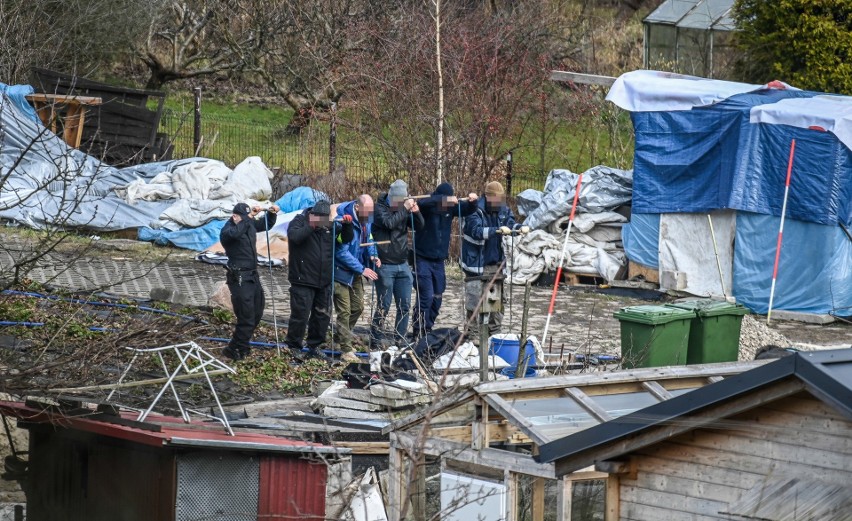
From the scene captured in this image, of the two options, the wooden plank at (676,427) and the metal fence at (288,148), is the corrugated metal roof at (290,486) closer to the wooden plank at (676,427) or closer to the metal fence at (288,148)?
the wooden plank at (676,427)

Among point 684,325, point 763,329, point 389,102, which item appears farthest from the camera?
point 389,102

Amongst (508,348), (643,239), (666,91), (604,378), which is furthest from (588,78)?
(604,378)

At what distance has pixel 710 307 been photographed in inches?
527

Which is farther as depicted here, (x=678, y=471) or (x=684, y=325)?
(x=684, y=325)

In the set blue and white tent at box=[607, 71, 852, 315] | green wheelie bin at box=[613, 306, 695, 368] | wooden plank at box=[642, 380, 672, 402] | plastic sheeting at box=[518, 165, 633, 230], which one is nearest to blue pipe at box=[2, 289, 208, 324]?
green wheelie bin at box=[613, 306, 695, 368]

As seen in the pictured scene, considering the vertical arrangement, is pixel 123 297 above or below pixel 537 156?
below

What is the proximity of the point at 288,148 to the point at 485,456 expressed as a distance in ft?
57.2

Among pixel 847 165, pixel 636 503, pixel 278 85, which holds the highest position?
pixel 278 85

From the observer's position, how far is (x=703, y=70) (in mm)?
31141

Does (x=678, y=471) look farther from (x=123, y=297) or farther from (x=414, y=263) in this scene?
(x=123, y=297)

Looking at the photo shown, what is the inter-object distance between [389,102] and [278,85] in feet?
23.7

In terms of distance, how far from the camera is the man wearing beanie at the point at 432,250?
1352 centimetres

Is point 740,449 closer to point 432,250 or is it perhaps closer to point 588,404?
point 588,404

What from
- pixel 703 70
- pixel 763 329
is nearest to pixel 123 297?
pixel 763 329
